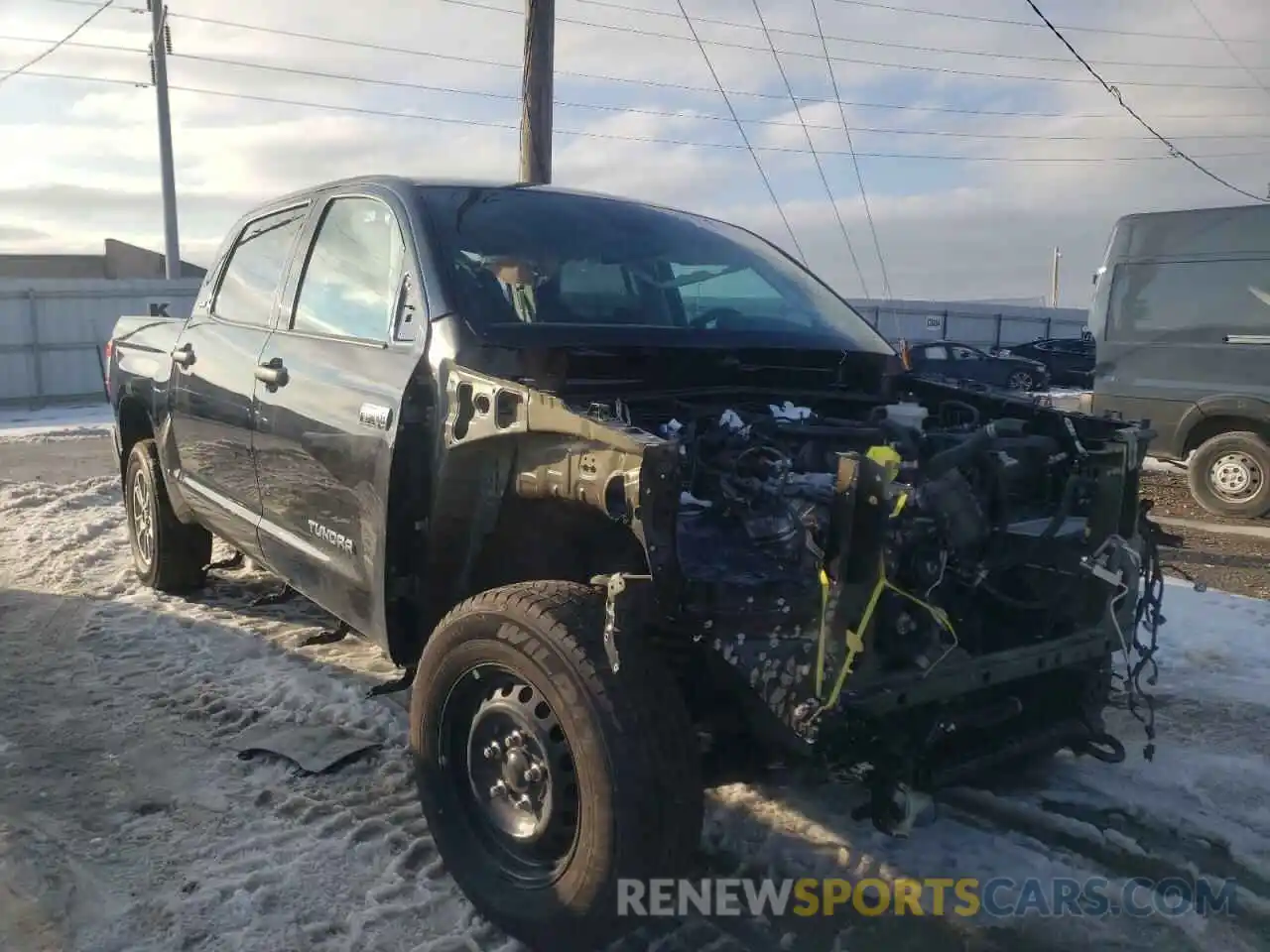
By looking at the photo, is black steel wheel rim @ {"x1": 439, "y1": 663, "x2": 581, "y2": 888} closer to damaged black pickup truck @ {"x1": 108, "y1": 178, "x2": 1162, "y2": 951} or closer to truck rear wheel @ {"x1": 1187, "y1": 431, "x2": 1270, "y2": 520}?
damaged black pickup truck @ {"x1": 108, "y1": 178, "x2": 1162, "y2": 951}

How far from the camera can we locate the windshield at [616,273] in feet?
11.9

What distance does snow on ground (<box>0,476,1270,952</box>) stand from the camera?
2.88 meters

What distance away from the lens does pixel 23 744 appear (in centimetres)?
402

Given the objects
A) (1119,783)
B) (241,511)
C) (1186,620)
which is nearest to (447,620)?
(241,511)

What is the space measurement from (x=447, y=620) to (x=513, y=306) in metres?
1.12

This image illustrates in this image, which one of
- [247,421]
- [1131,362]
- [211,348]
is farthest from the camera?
[1131,362]

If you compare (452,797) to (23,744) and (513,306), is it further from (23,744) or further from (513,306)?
(23,744)

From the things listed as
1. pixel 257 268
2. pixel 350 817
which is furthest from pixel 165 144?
pixel 350 817

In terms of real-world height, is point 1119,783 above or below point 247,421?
below

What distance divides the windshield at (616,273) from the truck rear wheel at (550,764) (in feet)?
3.57

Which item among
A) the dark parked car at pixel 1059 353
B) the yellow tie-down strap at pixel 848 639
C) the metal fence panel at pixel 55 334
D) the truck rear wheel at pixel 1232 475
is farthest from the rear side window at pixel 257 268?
the dark parked car at pixel 1059 353

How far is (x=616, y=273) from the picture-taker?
3.98 metres

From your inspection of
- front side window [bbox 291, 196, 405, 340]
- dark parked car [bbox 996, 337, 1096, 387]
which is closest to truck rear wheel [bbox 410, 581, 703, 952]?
front side window [bbox 291, 196, 405, 340]

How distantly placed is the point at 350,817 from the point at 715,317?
2.13 metres
